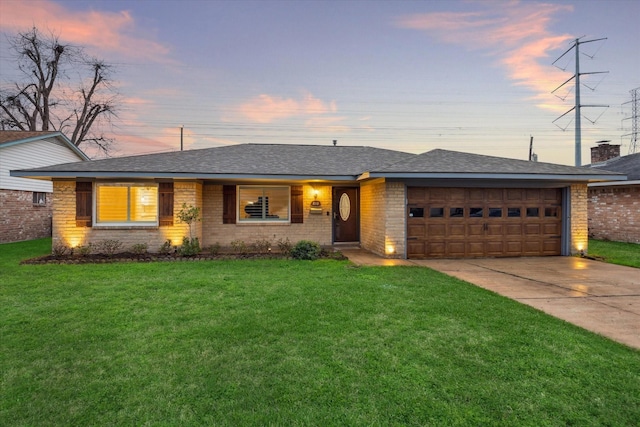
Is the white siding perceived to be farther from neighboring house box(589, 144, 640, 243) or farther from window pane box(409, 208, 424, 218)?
neighboring house box(589, 144, 640, 243)

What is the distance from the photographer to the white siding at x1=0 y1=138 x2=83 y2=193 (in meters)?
12.5

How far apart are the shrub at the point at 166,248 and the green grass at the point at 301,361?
13.2ft

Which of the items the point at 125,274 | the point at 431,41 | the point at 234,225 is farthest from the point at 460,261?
the point at 431,41

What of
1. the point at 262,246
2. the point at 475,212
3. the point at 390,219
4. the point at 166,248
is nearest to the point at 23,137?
the point at 166,248

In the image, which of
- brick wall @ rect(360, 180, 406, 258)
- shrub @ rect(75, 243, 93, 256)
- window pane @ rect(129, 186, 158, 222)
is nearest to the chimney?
brick wall @ rect(360, 180, 406, 258)

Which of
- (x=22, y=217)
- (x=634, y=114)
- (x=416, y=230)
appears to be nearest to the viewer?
(x=416, y=230)

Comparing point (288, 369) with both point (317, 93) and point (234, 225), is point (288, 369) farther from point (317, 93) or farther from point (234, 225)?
point (317, 93)

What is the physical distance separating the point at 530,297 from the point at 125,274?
7696mm

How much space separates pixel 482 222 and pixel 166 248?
9.44 meters

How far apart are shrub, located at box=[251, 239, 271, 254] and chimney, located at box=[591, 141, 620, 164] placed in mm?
19494

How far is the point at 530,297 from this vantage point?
17.1ft

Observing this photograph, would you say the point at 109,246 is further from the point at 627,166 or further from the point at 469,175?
the point at 627,166

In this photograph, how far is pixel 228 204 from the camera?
10.7 meters

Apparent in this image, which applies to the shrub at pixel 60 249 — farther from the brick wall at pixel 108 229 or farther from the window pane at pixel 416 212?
the window pane at pixel 416 212
